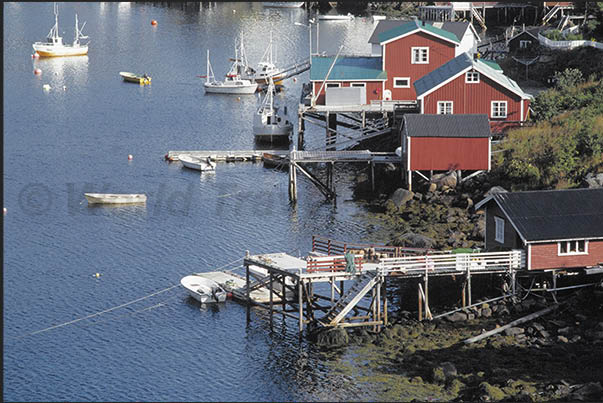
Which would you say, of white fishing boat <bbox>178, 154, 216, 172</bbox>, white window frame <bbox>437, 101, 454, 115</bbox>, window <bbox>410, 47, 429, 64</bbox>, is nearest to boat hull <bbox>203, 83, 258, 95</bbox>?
white fishing boat <bbox>178, 154, 216, 172</bbox>

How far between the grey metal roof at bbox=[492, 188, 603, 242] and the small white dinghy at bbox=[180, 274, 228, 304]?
13702 mm

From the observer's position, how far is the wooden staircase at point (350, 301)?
50312 millimetres

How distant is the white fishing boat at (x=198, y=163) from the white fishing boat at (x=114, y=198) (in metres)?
8.86

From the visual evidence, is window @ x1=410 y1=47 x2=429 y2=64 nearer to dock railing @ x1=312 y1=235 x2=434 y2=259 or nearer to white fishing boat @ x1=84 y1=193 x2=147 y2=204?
white fishing boat @ x1=84 y1=193 x2=147 y2=204

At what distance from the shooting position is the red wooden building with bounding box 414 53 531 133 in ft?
249

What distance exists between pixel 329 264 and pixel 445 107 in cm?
2923

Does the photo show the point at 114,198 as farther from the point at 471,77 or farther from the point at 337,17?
the point at 337,17

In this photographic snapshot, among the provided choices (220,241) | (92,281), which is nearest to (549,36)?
(220,241)

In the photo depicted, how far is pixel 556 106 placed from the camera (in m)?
77.1

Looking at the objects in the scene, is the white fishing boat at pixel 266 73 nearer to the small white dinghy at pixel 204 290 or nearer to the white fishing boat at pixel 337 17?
the white fishing boat at pixel 337 17

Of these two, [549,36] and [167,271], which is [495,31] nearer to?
[549,36]

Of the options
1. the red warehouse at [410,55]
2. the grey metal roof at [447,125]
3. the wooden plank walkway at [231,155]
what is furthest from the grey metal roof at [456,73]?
the wooden plank walkway at [231,155]

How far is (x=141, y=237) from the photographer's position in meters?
65.9

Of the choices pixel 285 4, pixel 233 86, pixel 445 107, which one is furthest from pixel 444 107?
pixel 285 4
